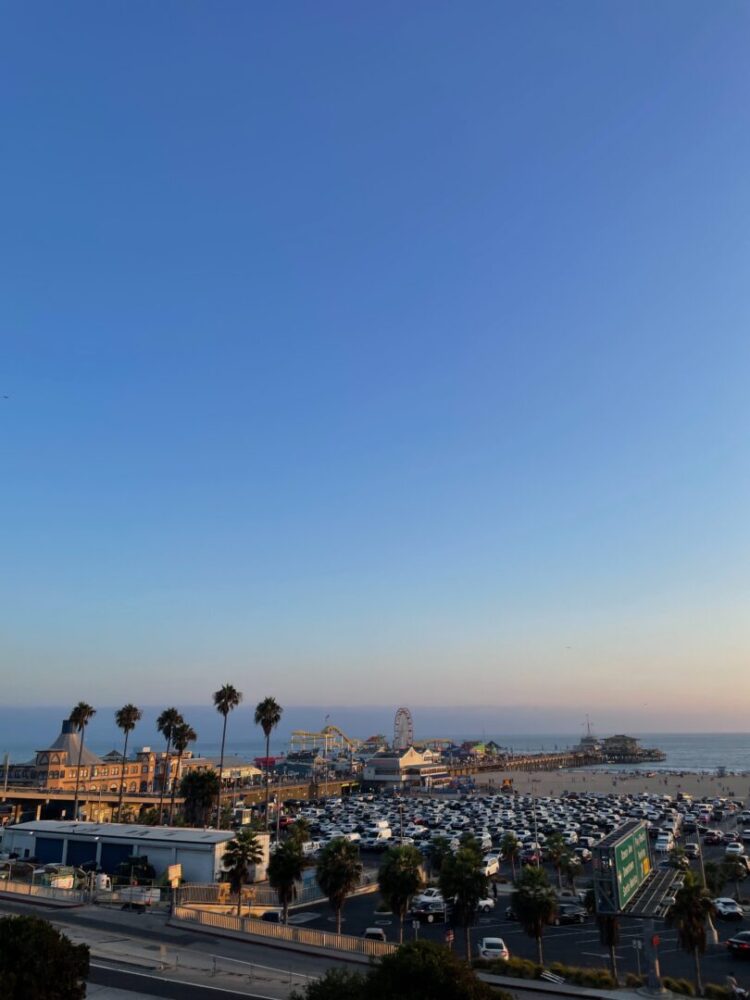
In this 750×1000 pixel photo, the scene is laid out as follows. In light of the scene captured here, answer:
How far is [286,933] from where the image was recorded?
34844 mm

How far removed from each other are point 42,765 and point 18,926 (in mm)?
119776

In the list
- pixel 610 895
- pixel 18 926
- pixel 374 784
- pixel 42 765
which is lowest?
pixel 374 784

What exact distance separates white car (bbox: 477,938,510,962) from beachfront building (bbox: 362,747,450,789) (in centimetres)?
14690

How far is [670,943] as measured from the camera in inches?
1548

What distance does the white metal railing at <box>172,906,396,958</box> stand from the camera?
108ft

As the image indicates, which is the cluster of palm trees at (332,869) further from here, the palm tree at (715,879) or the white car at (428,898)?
the palm tree at (715,879)

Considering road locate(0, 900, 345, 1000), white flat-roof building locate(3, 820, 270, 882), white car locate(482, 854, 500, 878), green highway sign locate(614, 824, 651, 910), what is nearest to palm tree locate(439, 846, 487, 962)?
road locate(0, 900, 345, 1000)

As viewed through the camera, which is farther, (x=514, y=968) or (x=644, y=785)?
(x=644, y=785)

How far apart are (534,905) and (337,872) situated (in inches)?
425

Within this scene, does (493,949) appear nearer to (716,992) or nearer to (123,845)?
(716,992)

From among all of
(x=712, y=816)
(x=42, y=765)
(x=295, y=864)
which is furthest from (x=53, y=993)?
(x=42, y=765)

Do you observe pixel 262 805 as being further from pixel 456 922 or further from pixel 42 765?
pixel 456 922

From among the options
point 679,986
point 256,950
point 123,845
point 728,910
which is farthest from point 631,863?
point 123,845

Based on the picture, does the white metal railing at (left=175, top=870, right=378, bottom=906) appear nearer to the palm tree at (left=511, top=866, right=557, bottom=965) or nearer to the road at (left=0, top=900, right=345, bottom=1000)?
the road at (left=0, top=900, right=345, bottom=1000)
